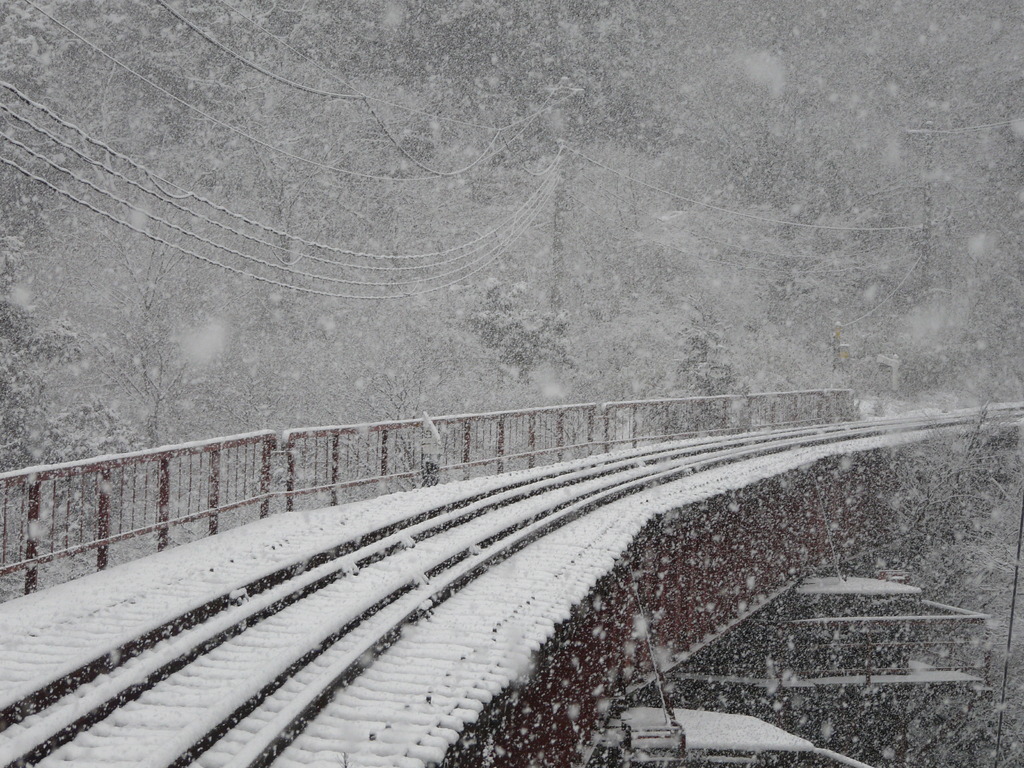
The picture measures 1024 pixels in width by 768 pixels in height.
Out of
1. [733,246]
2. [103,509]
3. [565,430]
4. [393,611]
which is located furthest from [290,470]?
[733,246]

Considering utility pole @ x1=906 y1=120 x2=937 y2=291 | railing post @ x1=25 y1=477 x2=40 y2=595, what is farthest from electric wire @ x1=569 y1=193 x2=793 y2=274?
railing post @ x1=25 y1=477 x2=40 y2=595

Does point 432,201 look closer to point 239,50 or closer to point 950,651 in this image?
point 239,50

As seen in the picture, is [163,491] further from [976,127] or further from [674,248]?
[976,127]

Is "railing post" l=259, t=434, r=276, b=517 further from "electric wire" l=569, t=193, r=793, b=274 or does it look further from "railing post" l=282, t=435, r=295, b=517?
"electric wire" l=569, t=193, r=793, b=274

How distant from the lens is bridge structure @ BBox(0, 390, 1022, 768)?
16.0 ft

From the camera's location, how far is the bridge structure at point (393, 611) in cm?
486

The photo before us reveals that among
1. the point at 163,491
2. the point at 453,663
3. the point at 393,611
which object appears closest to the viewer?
the point at 453,663

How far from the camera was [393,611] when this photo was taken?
6914 millimetres

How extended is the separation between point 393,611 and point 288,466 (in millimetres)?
6241

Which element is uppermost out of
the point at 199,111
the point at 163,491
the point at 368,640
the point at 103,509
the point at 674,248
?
the point at 199,111

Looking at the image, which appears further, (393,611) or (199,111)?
(199,111)

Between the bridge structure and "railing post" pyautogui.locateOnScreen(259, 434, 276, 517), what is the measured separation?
0.11ft

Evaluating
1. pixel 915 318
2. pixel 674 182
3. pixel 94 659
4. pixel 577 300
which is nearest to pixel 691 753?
pixel 94 659

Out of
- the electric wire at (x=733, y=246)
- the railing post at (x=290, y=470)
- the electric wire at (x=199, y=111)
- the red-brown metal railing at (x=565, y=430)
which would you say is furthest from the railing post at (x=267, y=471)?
the electric wire at (x=733, y=246)
